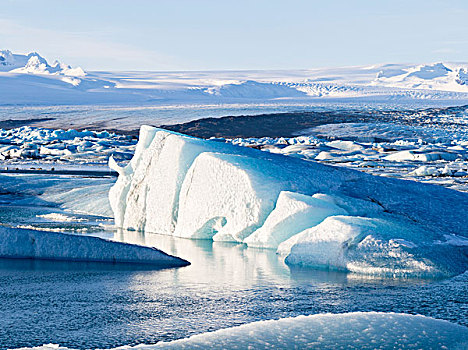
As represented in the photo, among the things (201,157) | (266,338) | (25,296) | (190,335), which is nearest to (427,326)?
(266,338)

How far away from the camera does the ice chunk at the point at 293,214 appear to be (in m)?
5.67

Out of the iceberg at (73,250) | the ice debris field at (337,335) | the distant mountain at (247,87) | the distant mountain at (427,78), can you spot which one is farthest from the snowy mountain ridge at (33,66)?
the ice debris field at (337,335)

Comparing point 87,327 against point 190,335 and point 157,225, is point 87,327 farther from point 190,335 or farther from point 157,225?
point 157,225

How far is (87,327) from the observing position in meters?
3.40

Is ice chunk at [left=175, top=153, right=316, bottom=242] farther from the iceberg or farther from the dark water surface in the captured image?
the iceberg

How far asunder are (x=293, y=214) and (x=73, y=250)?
189cm

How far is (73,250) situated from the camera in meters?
5.40

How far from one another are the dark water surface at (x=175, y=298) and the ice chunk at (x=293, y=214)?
1.38ft

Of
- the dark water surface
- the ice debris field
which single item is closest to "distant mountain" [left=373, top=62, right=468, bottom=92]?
the dark water surface

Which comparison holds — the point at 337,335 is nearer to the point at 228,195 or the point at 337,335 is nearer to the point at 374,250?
the point at 374,250

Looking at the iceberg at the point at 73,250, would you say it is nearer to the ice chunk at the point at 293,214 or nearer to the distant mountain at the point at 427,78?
the ice chunk at the point at 293,214

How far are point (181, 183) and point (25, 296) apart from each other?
304 cm

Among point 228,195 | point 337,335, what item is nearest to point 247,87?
point 228,195

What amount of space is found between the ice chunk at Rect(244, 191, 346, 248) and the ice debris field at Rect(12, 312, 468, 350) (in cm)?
213
